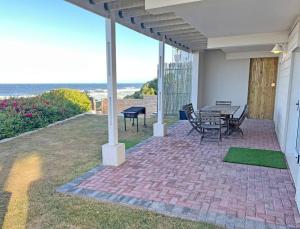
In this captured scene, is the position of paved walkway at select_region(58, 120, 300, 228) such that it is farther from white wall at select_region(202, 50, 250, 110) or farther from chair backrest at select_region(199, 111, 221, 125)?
white wall at select_region(202, 50, 250, 110)

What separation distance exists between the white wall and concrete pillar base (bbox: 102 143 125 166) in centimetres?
650

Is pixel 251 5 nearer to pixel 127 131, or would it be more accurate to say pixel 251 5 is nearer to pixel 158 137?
pixel 158 137

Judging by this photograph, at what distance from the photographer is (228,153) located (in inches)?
194

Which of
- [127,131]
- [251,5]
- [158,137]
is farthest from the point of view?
[127,131]

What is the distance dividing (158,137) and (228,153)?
2.07 m

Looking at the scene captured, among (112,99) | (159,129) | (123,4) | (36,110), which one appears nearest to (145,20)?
(123,4)

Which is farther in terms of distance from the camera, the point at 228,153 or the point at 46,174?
the point at 228,153

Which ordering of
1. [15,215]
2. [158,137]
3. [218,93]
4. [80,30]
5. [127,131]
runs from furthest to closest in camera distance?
[80,30]
[218,93]
[127,131]
[158,137]
[15,215]

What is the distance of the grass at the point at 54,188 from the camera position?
2.55 metres

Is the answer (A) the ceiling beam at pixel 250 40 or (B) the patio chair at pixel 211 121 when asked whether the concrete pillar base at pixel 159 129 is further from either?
(A) the ceiling beam at pixel 250 40

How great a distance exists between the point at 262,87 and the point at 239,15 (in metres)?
6.06

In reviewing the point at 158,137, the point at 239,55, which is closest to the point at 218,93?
the point at 239,55

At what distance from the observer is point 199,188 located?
130 inches

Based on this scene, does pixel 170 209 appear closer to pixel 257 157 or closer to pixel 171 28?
pixel 257 157
